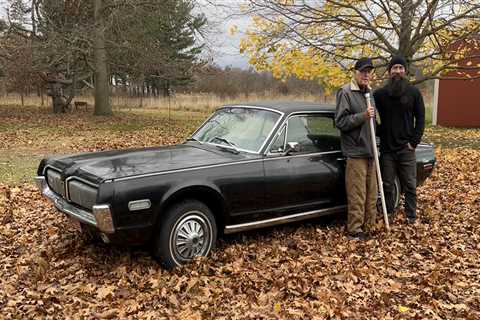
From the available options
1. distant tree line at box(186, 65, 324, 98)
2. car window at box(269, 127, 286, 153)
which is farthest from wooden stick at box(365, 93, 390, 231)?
distant tree line at box(186, 65, 324, 98)

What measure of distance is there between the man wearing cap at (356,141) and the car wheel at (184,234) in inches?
72.8

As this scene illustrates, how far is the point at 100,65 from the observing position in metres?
22.7

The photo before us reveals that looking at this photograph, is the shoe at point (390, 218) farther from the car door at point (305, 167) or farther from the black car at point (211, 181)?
the car door at point (305, 167)

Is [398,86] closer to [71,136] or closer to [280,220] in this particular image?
[280,220]

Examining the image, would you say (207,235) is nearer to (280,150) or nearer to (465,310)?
(280,150)

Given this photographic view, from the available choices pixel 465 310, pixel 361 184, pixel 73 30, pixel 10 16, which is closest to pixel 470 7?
pixel 361 184

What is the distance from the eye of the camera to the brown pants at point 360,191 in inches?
229

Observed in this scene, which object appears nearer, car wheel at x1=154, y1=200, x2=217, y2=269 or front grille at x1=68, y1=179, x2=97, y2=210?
front grille at x1=68, y1=179, x2=97, y2=210

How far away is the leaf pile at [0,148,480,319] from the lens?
13.4ft

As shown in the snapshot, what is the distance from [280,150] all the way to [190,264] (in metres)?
1.65

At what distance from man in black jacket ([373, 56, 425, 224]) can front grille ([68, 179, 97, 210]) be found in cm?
368

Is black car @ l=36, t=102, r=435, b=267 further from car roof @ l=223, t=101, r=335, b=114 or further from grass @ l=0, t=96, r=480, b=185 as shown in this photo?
grass @ l=0, t=96, r=480, b=185

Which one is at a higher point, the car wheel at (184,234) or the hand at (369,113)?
the hand at (369,113)

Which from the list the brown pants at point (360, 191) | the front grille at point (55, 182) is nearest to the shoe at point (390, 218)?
the brown pants at point (360, 191)
